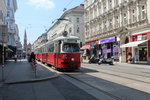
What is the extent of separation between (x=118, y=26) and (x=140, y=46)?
7.50 m

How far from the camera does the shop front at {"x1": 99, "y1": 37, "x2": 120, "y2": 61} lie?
42031 mm

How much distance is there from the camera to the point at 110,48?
4528 centimetres

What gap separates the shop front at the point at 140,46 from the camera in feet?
107

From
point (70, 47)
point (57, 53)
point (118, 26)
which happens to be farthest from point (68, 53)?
point (118, 26)

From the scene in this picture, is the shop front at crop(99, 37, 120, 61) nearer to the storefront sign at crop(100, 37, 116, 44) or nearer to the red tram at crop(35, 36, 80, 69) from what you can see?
the storefront sign at crop(100, 37, 116, 44)

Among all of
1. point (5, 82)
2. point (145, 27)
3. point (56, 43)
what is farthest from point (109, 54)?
point (5, 82)

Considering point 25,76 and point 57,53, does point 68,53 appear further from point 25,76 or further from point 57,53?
point 25,76

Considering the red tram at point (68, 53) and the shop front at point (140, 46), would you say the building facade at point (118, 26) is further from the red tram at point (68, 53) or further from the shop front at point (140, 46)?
the red tram at point (68, 53)

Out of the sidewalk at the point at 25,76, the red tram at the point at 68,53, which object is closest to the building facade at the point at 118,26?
the red tram at the point at 68,53

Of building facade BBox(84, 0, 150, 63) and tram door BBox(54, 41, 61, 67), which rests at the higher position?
building facade BBox(84, 0, 150, 63)

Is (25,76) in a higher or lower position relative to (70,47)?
lower

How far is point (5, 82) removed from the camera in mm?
13586

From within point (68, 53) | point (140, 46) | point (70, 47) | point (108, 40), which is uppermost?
point (108, 40)

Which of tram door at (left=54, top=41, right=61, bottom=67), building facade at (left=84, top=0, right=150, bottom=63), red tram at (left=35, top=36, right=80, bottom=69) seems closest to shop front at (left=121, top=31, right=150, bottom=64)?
building facade at (left=84, top=0, right=150, bottom=63)
